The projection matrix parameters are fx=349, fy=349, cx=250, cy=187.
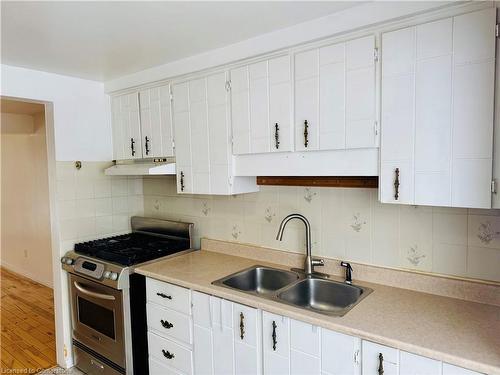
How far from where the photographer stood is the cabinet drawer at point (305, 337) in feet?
5.13

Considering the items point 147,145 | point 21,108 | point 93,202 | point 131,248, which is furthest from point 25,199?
point 147,145

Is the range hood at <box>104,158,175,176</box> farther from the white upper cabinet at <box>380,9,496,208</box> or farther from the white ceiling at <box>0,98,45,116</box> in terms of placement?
the white ceiling at <box>0,98,45,116</box>

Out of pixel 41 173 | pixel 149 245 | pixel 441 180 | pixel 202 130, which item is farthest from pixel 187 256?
pixel 41 173

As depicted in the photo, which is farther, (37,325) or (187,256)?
(37,325)

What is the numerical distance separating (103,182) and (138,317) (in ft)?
3.98

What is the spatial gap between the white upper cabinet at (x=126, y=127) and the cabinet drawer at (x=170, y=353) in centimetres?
135

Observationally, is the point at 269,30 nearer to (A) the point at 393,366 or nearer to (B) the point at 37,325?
(A) the point at 393,366

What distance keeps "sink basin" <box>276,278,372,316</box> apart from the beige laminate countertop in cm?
10

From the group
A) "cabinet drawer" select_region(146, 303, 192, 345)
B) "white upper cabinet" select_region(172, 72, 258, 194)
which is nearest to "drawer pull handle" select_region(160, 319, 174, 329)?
"cabinet drawer" select_region(146, 303, 192, 345)

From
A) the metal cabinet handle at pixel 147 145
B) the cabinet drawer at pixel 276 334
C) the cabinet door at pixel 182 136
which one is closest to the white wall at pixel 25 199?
the metal cabinet handle at pixel 147 145

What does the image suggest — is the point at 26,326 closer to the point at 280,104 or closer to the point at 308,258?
the point at 308,258

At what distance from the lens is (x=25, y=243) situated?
511 centimetres

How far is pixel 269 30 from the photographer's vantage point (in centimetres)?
189

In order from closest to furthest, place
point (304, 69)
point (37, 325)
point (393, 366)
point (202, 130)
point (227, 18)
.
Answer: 1. point (393, 366)
2. point (227, 18)
3. point (304, 69)
4. point (202, 130)
5. point (37, 325)
